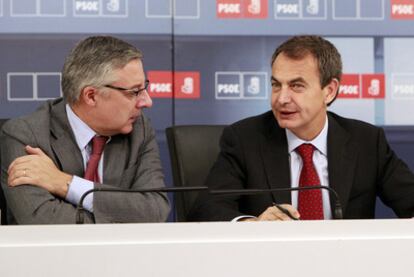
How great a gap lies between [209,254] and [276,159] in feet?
5.36

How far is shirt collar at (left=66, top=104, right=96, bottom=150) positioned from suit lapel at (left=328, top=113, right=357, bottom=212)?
2.53 feet

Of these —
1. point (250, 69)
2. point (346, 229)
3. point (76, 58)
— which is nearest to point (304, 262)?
point (346, 229)

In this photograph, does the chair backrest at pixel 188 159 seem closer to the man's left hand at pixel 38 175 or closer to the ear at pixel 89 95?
the ear at pixel 89 95

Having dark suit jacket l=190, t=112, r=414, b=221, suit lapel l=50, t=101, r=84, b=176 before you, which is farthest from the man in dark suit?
suit lapel l=50, t=101, r=84, b=176

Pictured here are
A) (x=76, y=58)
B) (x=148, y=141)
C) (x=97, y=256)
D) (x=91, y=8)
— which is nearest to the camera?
(x=97, y=256)

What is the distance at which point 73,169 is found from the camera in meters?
2.28

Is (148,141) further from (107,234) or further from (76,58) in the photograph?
(107,234)

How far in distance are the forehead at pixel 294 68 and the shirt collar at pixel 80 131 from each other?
2.11ft

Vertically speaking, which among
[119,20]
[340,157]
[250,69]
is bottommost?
[340,157]

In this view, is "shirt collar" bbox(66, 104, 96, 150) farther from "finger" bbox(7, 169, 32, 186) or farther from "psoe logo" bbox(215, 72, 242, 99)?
"psoe logo" bbox(215, 72, 242, 99)

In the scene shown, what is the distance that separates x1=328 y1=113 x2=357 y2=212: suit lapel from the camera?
7.89 ft

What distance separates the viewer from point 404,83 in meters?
4.11

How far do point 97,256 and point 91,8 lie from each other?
3.30 metres

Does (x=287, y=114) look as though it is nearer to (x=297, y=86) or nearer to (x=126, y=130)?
(x=297, y=86)
